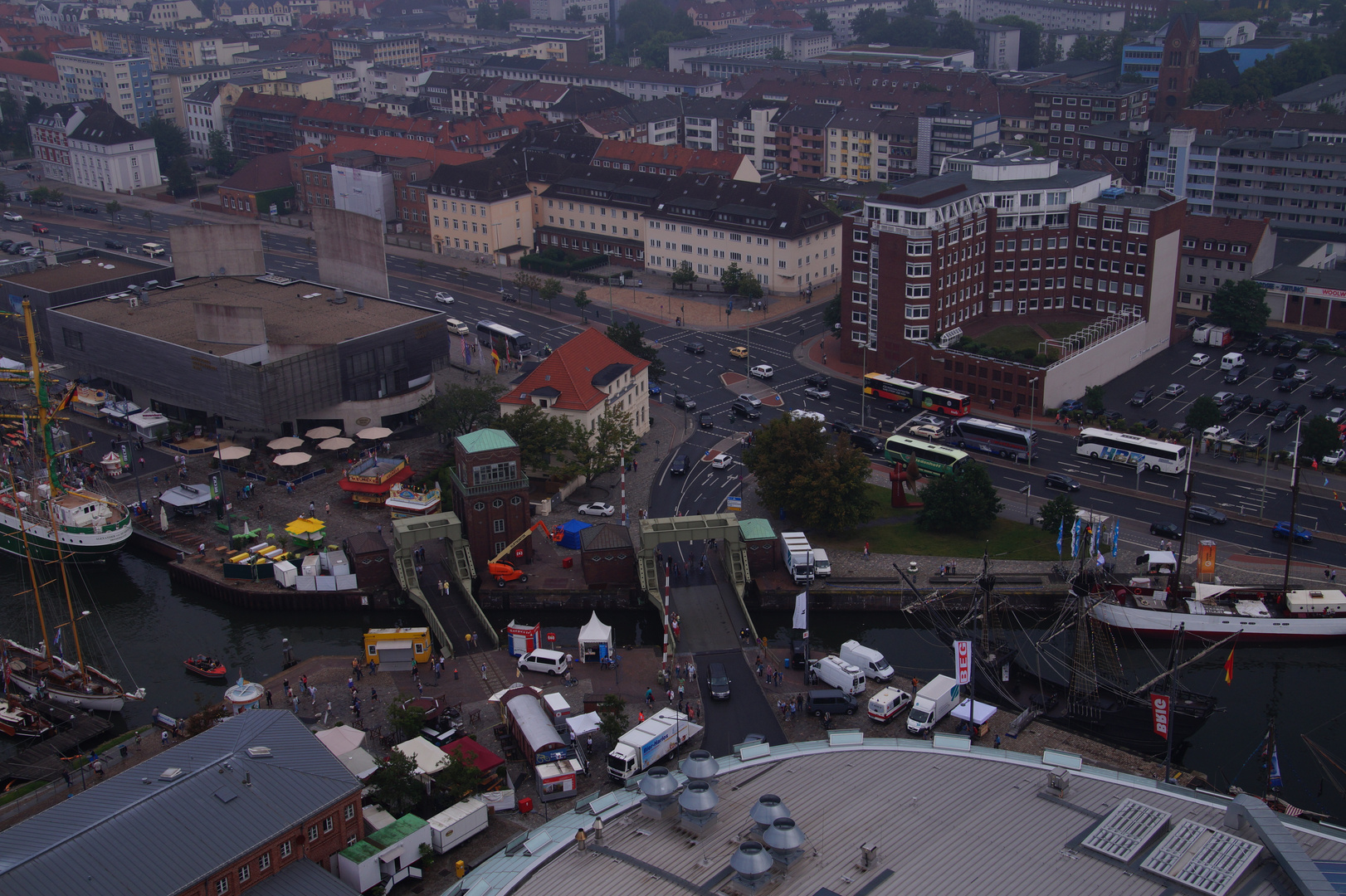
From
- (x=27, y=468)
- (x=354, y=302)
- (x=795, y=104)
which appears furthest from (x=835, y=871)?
(x=795, y=104)

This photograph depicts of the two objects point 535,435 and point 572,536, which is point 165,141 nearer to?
point 535,435

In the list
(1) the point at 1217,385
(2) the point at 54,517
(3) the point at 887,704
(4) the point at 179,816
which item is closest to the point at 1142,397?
(1) the point at 1217,385

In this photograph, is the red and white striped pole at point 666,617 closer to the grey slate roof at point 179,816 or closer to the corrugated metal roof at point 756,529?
the corrugated metal roof at point 756,529

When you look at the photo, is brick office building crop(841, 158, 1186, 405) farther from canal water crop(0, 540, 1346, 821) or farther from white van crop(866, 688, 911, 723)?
white van crop(866, 688, 911, 723)

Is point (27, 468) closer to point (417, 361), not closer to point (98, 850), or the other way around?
point (417, 361)

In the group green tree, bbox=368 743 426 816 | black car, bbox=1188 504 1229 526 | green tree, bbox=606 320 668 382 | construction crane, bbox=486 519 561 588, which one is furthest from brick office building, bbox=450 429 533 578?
black car, bbox=1188 504 1229 526

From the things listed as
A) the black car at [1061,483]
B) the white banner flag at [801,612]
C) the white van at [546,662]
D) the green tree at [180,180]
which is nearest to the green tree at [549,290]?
the black car at [1061,483]

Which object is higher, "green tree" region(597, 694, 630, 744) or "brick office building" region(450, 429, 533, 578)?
"brick office building" region(450, 429, 533, 578)

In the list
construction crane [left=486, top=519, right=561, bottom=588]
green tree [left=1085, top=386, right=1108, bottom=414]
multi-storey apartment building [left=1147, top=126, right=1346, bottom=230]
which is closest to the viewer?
construction crane [left=486, top=519, right=561, bottom=588]
